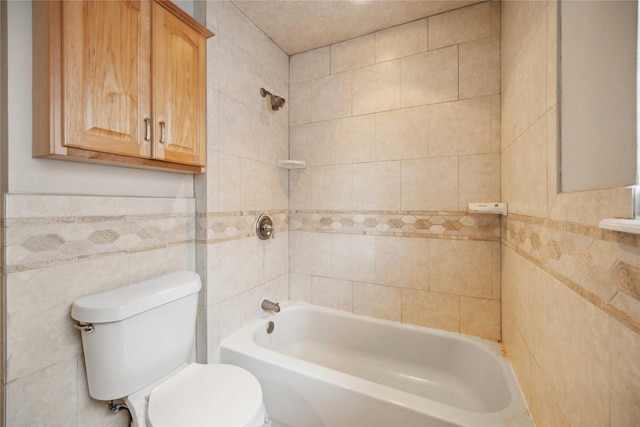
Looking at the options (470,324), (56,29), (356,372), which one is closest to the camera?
(56,29)

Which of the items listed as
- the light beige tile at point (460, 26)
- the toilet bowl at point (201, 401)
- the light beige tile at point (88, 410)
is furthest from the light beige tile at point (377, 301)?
the light beige tile at point (460, 26)

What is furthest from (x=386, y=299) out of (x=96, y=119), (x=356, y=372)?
(x=96, y=119)

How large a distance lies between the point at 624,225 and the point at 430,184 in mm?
1327

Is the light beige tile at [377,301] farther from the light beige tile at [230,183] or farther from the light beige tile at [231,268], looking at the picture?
the light beige tile at [230,183]

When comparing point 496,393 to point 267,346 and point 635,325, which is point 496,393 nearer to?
point 635,325

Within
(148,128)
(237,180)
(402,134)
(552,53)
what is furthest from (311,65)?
(552,53)

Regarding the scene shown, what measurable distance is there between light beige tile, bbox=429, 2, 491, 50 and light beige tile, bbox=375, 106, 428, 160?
1.43 feet

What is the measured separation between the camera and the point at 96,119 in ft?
A: 3.12

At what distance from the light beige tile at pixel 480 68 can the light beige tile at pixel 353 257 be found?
3.75 feet

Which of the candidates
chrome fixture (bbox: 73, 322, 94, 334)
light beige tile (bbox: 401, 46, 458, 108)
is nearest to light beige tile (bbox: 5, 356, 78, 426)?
chrome fixture (bbox: 73, 322, 94, 334)

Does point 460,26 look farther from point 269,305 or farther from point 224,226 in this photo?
point 269,305

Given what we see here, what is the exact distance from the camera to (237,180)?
165 centimetres

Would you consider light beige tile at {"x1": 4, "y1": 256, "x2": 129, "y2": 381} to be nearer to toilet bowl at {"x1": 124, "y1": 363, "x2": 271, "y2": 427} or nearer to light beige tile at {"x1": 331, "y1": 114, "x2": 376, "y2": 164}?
toilet bowl at {"x1": 124, "y1": 363, "x2": 271, "y2": 427}

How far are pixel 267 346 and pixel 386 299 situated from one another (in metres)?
0.90
